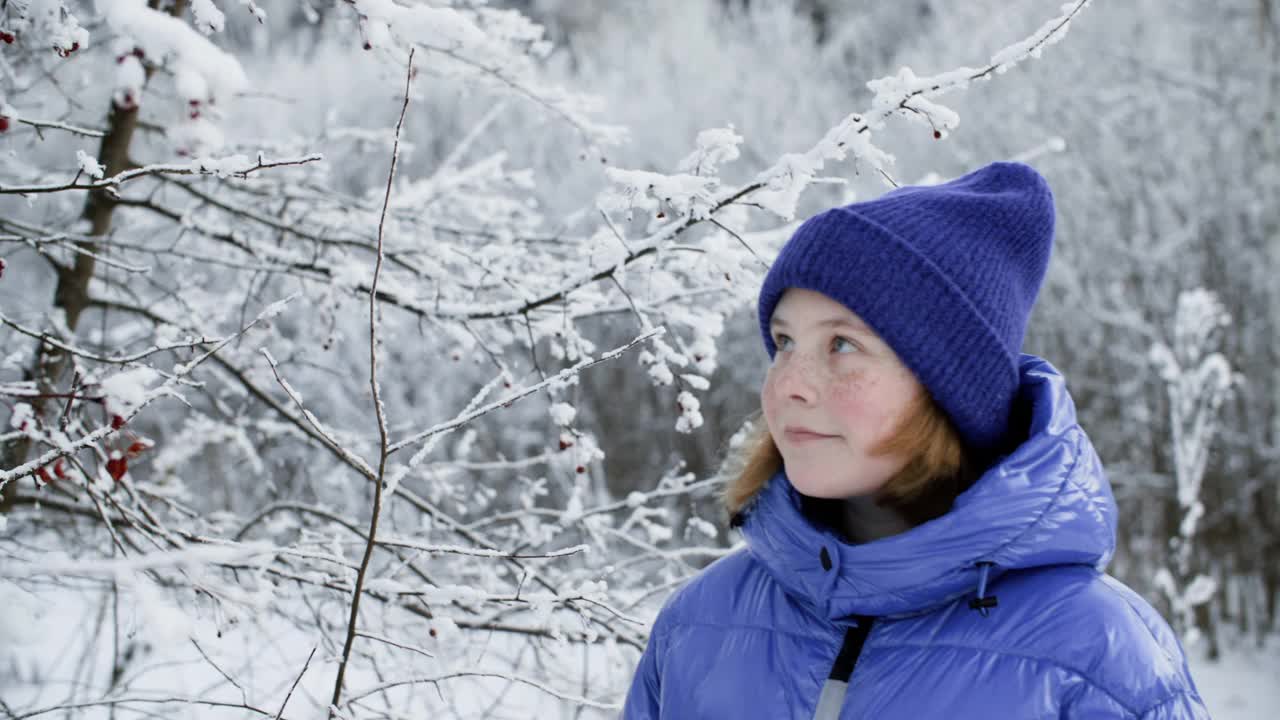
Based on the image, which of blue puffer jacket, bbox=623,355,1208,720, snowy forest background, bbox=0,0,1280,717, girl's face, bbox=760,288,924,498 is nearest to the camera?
blue puffer jacket, bbox=623,355,1208,720

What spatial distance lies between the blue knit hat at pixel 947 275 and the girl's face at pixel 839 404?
0.03m

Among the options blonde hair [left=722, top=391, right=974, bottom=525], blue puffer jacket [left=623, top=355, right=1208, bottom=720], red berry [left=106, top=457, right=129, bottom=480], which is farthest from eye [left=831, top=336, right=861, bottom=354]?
red berry [left=106, top=457, right=129, bottom=480]

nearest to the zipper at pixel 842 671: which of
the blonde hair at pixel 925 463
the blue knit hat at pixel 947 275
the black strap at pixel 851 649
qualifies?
the black strap at pixel 851 649

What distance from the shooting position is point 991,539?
141 centimetres

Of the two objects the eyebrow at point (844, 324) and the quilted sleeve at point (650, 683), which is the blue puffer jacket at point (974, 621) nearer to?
the quilted sleeve at point (650, 683)

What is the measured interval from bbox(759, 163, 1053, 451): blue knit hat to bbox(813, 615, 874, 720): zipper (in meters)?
0.35

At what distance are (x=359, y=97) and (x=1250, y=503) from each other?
13286mm

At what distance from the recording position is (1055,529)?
1413 mm

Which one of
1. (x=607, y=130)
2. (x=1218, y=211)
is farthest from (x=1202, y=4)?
(x=607, y=130)

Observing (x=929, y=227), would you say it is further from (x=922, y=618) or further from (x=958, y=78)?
(x=922, y=618)

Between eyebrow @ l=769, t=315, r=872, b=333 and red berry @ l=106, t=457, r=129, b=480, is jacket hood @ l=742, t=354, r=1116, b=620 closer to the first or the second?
eyebrow @ l=769, t=315, r=872, b=333

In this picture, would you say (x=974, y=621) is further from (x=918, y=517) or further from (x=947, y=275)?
(x=947, y=275)

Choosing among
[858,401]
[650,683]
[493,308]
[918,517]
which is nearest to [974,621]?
[918,517]

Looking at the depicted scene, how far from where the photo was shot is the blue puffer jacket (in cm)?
132
